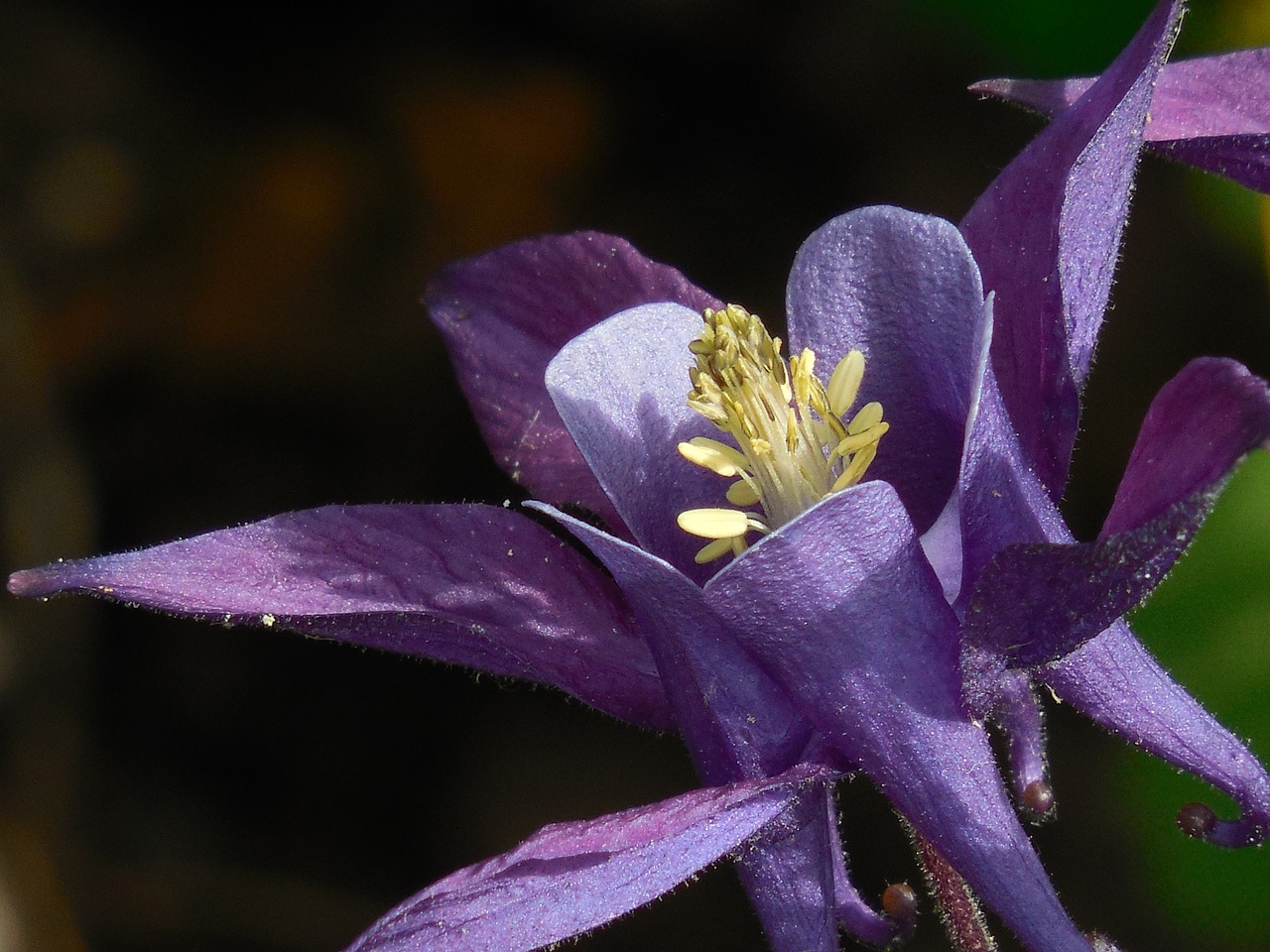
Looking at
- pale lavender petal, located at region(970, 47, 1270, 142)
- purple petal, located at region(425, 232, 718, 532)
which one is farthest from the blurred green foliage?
purple petal, located at region(425, 232, 718, 532)

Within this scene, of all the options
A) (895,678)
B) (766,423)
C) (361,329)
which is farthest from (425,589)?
(361,329)

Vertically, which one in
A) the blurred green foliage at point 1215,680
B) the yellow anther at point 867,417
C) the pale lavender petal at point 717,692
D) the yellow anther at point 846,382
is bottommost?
the blurred green foliage at point 1215,680

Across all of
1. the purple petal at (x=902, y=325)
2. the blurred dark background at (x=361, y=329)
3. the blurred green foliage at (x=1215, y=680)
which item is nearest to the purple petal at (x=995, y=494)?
the purple petal at (x=902, y=325)

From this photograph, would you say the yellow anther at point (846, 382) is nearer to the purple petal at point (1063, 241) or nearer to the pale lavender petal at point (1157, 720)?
the purple petal at point (1063, 241)

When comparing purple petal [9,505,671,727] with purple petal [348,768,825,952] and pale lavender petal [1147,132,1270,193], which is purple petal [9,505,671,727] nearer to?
purple petal [348,768,825,952]

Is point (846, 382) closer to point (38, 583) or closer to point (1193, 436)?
point (1193, 436)
